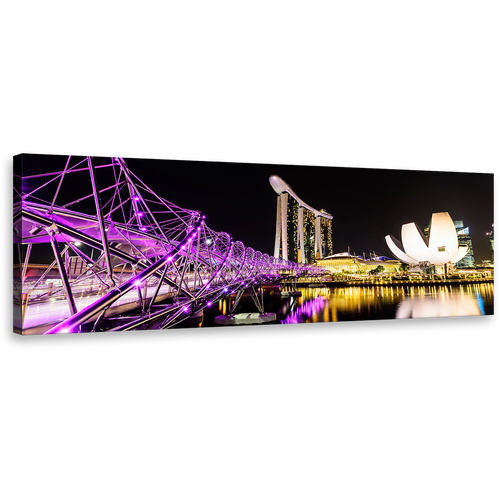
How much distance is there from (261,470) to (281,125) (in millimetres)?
4796

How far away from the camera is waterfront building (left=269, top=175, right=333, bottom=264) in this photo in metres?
6.60

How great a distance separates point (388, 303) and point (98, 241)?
20.4ft

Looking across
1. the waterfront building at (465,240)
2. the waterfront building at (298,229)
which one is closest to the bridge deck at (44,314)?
the waterfront building at (298,229)

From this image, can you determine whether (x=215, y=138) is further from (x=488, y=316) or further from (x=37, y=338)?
(x=488, y=316)

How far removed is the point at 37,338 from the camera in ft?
14.6

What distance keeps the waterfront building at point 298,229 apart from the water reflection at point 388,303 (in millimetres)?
1171

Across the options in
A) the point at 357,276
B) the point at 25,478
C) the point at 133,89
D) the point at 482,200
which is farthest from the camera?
the point at 357,276

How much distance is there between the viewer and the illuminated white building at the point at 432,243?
729 centimetres

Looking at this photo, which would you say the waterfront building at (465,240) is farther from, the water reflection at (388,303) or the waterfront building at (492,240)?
the water reflection at (388,303)

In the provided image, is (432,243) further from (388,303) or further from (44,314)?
(44,314)

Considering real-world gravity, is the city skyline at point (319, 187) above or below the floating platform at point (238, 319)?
above

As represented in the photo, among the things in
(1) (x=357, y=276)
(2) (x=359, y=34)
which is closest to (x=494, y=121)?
(2) (x=359, y=34)

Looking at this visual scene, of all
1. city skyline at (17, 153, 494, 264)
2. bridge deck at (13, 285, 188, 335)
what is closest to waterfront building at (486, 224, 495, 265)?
city skyline at (17, 153, 494, 264)

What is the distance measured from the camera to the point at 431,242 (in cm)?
750
